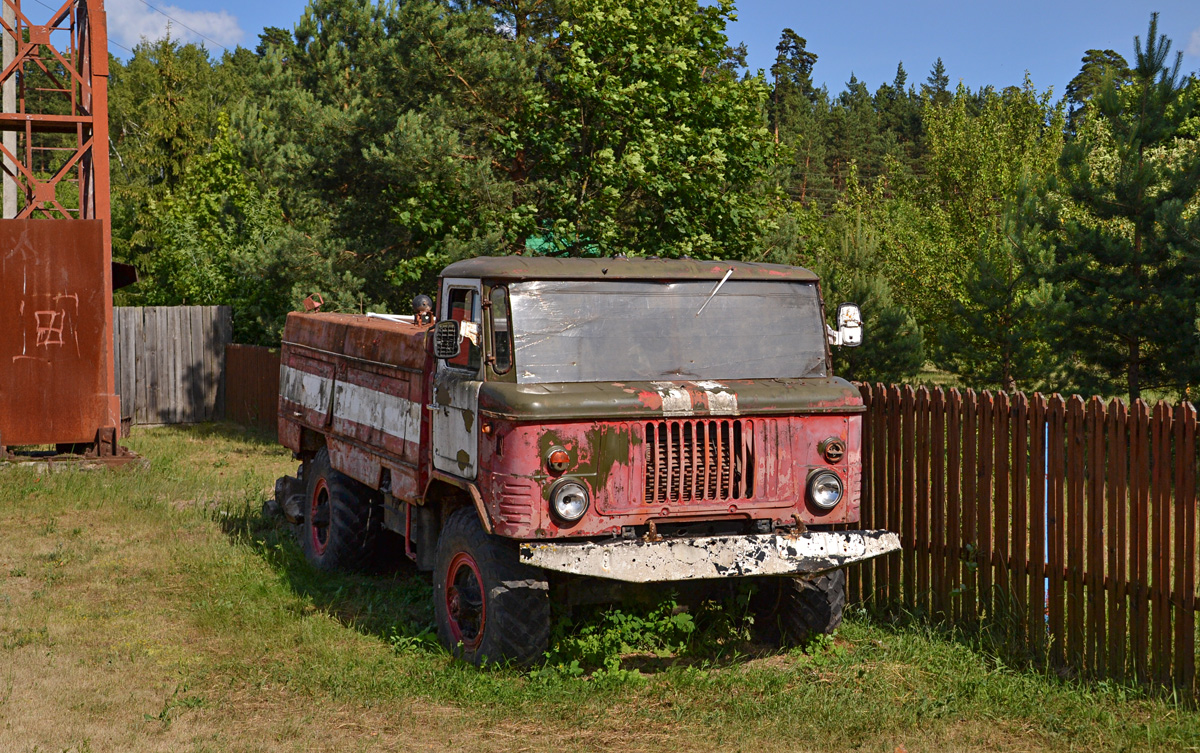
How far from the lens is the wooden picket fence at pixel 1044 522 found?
609cm

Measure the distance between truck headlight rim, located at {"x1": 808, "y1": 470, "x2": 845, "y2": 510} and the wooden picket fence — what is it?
1.07 meters

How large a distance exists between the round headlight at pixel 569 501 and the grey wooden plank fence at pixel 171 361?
16.8m

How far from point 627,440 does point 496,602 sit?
1195mm

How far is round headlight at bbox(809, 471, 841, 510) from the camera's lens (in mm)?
6762

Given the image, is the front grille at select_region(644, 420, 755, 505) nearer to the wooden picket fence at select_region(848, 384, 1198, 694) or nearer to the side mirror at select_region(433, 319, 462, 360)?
the side mirror at select_region(433, 319, 462, 360)

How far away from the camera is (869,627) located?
761 centimetres

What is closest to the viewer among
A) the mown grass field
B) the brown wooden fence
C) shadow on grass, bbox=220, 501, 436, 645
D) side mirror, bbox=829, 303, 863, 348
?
the mown grass field

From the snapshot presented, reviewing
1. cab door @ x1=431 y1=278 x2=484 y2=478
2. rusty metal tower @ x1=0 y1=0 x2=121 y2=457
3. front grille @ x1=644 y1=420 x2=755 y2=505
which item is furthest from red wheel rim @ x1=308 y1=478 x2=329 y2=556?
rusty metal tower @ x1=0 y1=0 x2=121 y2=457

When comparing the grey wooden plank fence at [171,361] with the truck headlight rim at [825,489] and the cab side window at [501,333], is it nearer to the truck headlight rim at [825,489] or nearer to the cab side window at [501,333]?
the cab side window at [501,333]

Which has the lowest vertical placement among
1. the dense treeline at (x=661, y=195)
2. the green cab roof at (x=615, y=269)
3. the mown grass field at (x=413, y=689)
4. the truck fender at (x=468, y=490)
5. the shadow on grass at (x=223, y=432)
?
the mown grass field at (x=413, y=689)

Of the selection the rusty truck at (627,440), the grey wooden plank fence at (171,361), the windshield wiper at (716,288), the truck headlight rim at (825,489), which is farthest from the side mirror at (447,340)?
the grey wooden plank fence at (171,361)

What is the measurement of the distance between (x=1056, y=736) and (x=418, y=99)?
48.9 ft

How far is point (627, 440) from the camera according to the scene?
640 centimetres

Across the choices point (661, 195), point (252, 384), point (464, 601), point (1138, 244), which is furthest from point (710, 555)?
point (252, 384)
